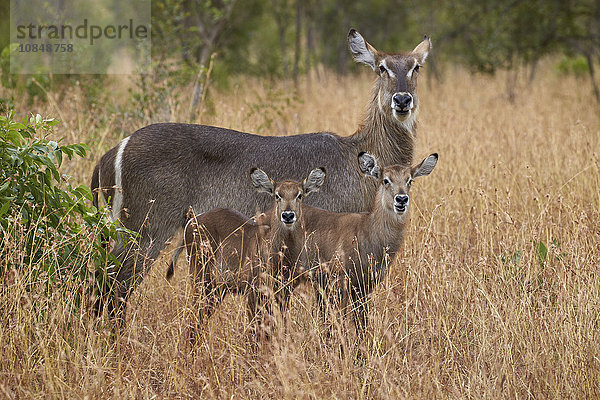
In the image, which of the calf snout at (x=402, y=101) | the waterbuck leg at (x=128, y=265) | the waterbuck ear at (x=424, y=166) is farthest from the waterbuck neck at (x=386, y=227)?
the waterbuck leg at (x=128, y=265)

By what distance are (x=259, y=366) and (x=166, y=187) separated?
1.62 metres

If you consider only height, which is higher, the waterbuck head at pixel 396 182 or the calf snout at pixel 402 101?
the calf snout at pixel 402 101

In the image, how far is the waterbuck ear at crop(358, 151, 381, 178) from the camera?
4.55 meters

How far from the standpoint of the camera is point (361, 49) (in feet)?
17.8

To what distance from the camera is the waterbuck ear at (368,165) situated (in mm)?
4547

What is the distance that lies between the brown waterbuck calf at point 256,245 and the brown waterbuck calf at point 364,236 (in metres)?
0.16

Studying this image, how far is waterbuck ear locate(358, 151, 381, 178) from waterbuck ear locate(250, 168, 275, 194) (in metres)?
0.57

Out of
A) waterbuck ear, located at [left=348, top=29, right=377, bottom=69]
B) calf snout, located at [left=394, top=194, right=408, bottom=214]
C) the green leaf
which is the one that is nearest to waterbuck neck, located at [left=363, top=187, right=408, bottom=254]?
calf snout, located at [left=394, top=194, right=408, bottom=214]

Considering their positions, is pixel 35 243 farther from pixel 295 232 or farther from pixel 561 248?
pixel 561 248

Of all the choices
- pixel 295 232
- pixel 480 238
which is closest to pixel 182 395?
pixel 295 232

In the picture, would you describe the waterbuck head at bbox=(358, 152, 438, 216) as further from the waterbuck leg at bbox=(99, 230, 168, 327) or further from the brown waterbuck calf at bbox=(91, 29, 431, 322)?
the waterbuck leg at bbox=(99, 230, 168, 327)

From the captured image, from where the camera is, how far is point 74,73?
32.1ft

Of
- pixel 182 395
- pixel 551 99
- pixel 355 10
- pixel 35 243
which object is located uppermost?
pixel 355 10

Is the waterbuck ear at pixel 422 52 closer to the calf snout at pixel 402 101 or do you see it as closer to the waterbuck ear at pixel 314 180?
the calf snout at pixel 402 101
